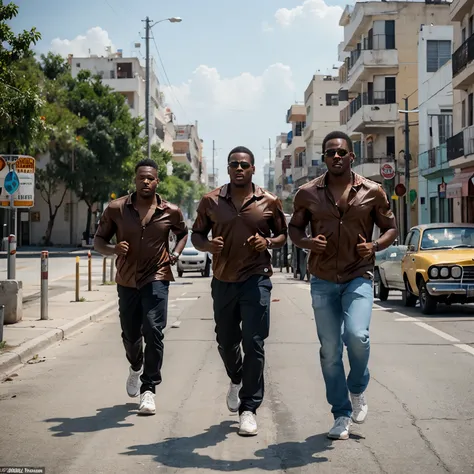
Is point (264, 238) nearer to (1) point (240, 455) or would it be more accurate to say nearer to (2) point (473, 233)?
(1) point (240, 455)

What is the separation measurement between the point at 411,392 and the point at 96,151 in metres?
54.8

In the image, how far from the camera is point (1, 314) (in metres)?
10.9

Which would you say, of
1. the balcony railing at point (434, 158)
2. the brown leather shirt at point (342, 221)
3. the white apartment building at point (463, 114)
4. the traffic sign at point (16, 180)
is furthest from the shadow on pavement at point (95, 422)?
the balcony railing at point (434, 158)

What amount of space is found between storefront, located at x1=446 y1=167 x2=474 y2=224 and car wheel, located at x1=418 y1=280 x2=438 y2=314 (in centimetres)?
1892

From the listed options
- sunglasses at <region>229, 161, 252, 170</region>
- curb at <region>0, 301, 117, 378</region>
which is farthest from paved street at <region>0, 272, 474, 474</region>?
sunglasses at <region>229, 161, 252, 170</region>

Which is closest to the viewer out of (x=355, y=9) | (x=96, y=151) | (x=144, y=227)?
(x=144, y=227)

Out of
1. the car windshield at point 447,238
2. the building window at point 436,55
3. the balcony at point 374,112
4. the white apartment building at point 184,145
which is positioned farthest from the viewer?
the white apartment building at point 184,145

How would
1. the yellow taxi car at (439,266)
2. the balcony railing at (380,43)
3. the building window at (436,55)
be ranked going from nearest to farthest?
the yellow taxi car at (439,266), the building window at (436,55), the balcony railing at (380,43)

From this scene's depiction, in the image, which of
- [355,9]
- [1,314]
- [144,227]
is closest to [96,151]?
[355,9]

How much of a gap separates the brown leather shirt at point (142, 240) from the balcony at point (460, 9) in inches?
1229

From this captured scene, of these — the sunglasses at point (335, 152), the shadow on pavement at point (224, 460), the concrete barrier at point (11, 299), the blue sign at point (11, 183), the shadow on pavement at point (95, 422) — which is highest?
the blue sign at point (11, 183)

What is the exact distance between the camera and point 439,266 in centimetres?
1585

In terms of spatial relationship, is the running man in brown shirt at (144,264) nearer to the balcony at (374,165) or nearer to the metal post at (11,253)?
the metal post at (11,253)

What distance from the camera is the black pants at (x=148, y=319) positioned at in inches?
283
